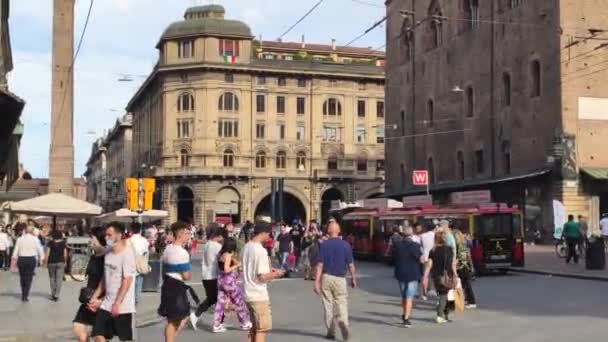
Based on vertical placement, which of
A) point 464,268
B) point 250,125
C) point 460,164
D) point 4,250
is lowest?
point 4,250

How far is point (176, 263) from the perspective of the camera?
1046 centimetres

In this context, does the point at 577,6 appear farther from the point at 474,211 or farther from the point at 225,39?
the point at 225,39

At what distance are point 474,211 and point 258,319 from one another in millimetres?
18066

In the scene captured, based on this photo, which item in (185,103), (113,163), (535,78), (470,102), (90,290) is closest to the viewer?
(90,290)

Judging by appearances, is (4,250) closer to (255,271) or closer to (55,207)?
(55,207)

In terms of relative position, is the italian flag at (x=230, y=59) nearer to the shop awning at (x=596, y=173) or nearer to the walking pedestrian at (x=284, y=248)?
the shop awning at (x=596, y=173)

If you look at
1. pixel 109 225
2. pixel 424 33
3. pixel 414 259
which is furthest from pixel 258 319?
pixel 424 33

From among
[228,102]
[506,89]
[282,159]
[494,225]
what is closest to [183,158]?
[228,102]

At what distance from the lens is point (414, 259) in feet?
45.9

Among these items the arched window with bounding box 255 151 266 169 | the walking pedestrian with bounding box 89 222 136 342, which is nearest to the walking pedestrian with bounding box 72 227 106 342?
the walking pedestrian with bounding box 89 222 136 342

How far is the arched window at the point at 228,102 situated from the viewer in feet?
273

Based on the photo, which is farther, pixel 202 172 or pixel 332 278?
pixel 202 172

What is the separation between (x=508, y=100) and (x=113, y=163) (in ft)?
321

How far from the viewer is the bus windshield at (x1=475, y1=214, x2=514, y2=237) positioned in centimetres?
2642
